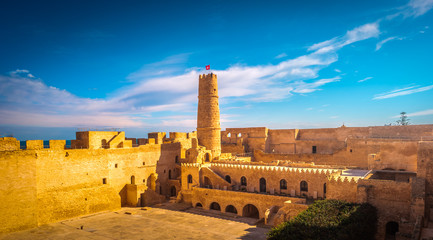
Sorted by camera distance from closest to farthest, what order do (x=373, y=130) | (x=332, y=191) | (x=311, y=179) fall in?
A: 1. (x=332, y=191)
2. (x=311, y=179)
3. (x=373, y=130)

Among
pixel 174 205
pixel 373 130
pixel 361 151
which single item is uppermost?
pixel 373 130

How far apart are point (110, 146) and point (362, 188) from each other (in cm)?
2196

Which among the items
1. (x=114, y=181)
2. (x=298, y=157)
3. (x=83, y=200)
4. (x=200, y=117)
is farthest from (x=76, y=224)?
(x=298, y=157)

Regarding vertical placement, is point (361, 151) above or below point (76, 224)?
above

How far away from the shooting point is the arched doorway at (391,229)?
17.1 metres

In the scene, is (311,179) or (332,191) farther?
(311,179)

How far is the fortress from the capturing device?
17.2 metres

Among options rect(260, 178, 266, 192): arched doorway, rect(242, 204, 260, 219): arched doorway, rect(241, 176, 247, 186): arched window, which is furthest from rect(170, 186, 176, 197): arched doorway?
rect(260, 178, 266, 192): arched doorway

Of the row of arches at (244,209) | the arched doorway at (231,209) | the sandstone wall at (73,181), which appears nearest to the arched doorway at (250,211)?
the row of arches at (244,209)

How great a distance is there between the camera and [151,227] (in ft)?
64.3

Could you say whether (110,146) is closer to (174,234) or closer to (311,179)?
(174,234)

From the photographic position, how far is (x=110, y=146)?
26.8 metres

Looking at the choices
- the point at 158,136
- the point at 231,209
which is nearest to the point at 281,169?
the point at 231,209

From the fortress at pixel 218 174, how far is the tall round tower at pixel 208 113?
11 centimetres
